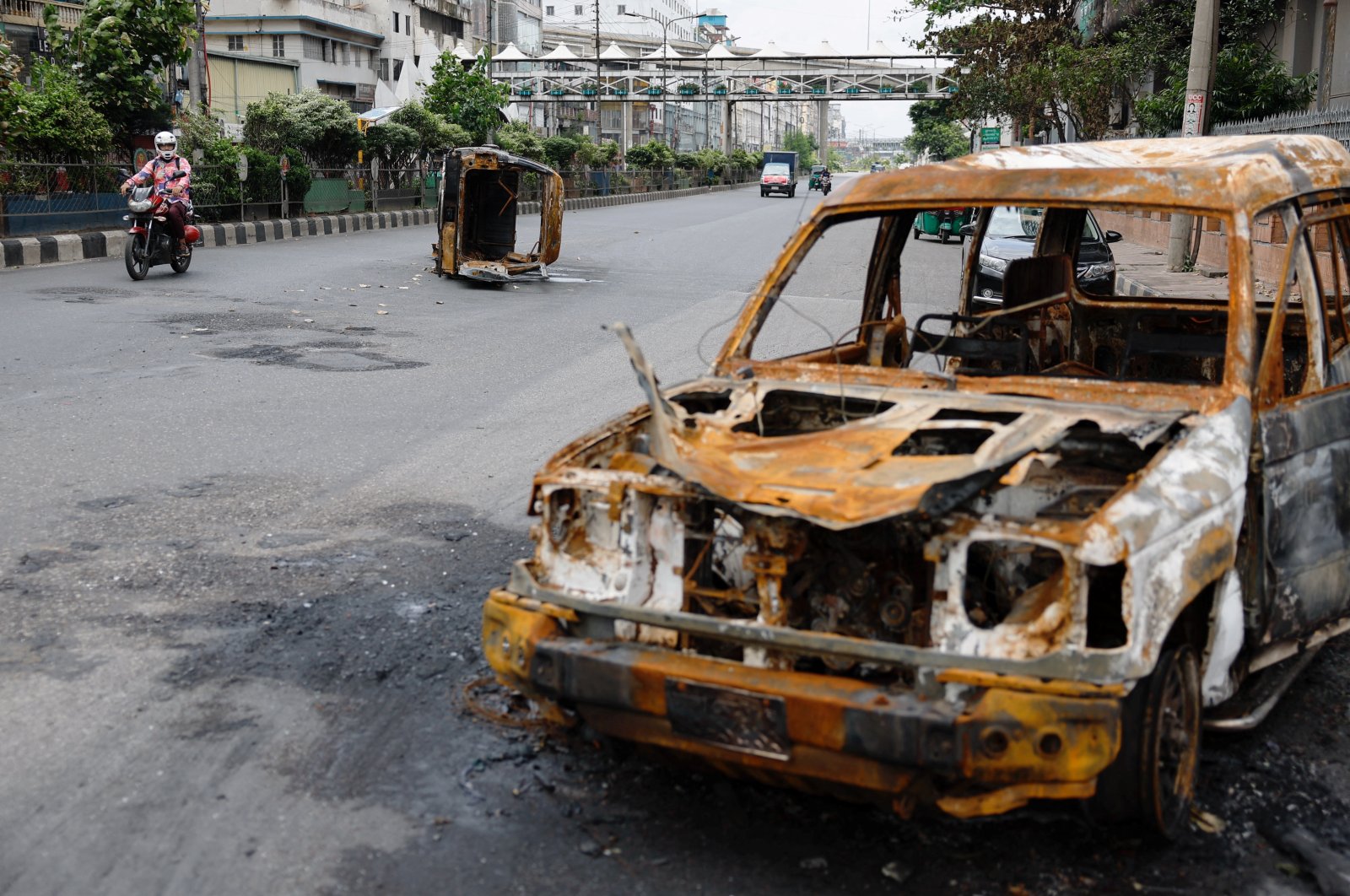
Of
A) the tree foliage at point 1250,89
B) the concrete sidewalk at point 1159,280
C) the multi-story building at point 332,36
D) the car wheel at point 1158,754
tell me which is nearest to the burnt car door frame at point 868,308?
the car wheel at point 1158,754

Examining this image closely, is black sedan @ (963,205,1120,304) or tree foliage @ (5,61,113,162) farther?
tree foliage @ (5,61,113,162)

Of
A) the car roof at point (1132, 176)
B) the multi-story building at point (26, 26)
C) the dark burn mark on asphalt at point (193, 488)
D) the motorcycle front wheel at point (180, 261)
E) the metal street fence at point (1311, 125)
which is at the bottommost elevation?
the dark burn mark on asphalt at point (193, 488)

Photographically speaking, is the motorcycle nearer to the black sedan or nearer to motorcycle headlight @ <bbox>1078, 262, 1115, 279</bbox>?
the black sedan

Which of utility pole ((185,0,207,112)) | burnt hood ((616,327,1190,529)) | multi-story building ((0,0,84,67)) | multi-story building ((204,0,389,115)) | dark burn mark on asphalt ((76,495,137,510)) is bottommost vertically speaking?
dark burn mark on asphalt ((76,495,137,510))

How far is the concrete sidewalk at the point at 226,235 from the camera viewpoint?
1728 cm

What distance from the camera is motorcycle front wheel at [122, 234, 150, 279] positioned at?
15250mm

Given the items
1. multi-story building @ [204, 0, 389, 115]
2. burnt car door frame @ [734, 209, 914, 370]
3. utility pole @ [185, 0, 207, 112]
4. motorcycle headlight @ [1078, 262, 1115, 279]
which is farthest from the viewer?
multi-story building @ [204, 0, 389, 115]

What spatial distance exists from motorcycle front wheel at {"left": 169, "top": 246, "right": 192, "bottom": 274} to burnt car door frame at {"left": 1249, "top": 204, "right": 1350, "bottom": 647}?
14.2 m

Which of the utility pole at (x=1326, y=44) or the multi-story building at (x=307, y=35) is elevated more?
the multi-story building at (x=307, y=35)

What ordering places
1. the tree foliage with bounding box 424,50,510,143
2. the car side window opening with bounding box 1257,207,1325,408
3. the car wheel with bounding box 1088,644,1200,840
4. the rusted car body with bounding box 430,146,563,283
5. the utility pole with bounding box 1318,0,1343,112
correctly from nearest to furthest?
1. the car wheel with bounding box 1088,644,1200,840
2. the car side window opening with bounding box 1257,207,1325,408
3. the rusted car body with bounding box 430,146,563,283
4. the utility pole with bounding box 1318,0,1343,112
5. the tree foliage with bounding box 424,50,510,143

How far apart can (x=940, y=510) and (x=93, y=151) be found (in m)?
20.2

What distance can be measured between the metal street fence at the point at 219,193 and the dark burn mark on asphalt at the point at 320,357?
9509 mm

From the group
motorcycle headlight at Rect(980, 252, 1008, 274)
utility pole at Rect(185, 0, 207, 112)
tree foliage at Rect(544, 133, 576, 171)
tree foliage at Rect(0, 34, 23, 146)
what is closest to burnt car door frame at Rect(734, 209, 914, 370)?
motorcycle headlight at Rect(980, 252, 1008, 274)

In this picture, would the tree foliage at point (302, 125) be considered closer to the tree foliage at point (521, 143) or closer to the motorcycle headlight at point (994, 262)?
the tree foliage at point (521, 143)
